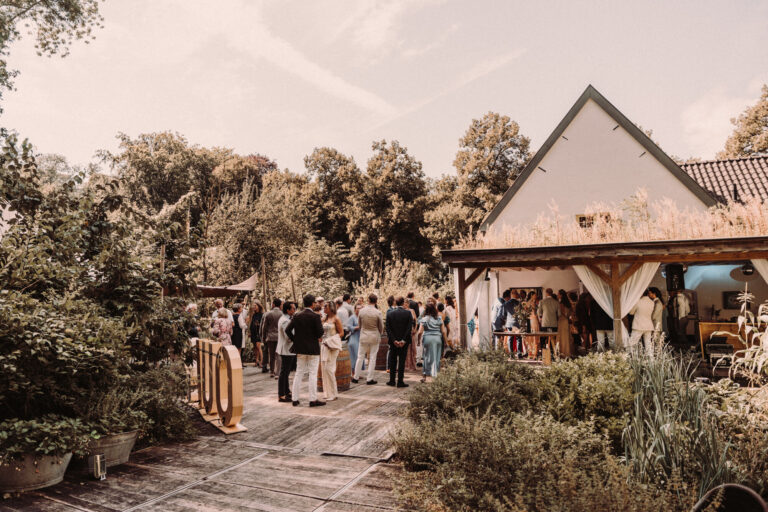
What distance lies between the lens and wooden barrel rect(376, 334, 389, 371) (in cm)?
1191

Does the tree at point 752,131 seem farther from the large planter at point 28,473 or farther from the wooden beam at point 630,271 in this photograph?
the large planter at point 28,473

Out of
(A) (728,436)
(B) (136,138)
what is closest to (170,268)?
(A) (728,436)

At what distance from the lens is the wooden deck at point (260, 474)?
13.8 feet

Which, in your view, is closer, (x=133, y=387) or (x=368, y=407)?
(x=133, y=387)

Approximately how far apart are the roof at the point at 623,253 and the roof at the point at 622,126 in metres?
6.64

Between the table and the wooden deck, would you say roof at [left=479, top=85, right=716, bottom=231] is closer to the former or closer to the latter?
the table

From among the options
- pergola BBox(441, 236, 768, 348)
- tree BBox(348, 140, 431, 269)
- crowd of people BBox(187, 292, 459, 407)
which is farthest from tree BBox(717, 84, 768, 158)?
crowd of people BBox(187, 292, 459, 407)

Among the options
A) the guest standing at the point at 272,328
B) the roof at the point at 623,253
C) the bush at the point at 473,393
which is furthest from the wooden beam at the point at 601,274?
the guest standing at the point at 272,328

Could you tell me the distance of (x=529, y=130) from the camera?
1282 inches

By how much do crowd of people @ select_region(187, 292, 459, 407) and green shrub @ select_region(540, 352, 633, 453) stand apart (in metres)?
2.98

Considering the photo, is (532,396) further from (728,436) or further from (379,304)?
(379,304)

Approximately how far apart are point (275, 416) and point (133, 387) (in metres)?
2.15

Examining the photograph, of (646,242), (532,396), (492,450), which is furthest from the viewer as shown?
(646,242)

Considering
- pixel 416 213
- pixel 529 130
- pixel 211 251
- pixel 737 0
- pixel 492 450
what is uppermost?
pixel 529 130
